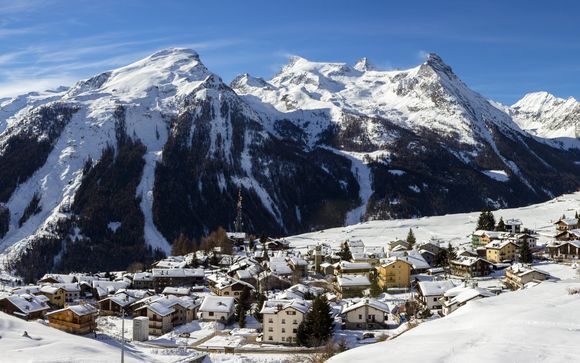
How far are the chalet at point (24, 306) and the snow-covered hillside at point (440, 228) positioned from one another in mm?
58332

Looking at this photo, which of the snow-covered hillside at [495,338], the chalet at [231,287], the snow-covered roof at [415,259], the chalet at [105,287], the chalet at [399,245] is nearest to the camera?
the snow-covered hillside at [495,338]

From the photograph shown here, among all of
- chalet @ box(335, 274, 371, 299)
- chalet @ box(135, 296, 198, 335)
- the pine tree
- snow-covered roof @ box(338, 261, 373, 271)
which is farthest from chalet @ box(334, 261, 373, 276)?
chalet @ box(135, 296, 198, 335)

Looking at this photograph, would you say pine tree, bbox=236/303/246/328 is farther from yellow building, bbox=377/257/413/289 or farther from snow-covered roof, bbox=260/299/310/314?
yellow building, bbox=377/257/413/289

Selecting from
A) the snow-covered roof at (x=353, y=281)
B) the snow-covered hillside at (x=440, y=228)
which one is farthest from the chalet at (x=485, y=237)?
the snow-covered roof at (x=353, y=281)

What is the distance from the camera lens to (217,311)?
64.7 metres

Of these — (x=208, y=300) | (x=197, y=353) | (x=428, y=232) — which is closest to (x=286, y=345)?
(x=197, y=353)

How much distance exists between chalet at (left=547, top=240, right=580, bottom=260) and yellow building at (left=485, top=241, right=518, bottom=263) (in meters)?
5.15

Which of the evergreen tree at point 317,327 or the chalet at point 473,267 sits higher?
the chalet at point 473,267

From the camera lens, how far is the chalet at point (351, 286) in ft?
240

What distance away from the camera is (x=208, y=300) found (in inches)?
2633

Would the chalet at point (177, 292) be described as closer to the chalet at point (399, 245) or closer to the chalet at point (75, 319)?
the chalet at point (75, 319)

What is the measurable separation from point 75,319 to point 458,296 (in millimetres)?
36263

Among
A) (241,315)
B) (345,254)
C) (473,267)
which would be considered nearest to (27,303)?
(241,315)

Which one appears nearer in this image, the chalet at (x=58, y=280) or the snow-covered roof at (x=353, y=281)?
the snow-covered roof at (x=353, y=281)
